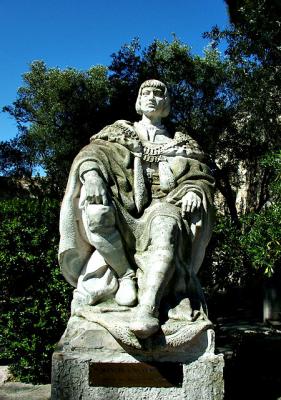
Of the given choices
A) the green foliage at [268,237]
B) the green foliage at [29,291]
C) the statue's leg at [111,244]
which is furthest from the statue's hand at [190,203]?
the green foliage at [29,291]

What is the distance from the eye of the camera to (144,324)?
339 centimetres

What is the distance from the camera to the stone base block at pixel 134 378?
3555 millimetres

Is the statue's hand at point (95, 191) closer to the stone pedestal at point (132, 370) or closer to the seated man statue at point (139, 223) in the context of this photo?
the seated man statue at point (139, 223)

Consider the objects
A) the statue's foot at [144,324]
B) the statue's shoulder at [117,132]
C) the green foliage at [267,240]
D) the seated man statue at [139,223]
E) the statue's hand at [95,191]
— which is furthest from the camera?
the green foliage at [267,240]

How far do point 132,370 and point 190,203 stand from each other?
1280 millimetres

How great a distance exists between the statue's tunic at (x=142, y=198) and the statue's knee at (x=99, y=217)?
121 millimetres

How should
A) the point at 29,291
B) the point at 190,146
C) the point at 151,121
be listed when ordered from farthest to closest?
the point at 29,291
the point at 151,121
the point at 190,146

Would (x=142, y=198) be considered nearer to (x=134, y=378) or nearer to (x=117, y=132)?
(x=117, y=132)

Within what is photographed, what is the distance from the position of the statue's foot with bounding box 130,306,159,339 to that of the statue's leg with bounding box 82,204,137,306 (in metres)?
0.31

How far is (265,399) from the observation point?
4328mm

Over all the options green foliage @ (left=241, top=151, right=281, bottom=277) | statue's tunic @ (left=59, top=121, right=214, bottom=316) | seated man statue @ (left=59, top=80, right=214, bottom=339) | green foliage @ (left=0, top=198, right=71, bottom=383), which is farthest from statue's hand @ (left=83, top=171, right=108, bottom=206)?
green foliage @ (left=241, top=151, right=281, bottom=277)

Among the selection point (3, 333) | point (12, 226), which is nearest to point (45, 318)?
point (3, 333)

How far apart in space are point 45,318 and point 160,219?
101 inches

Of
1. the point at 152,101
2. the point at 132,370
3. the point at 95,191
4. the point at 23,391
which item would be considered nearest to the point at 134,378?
the point at 132,370
